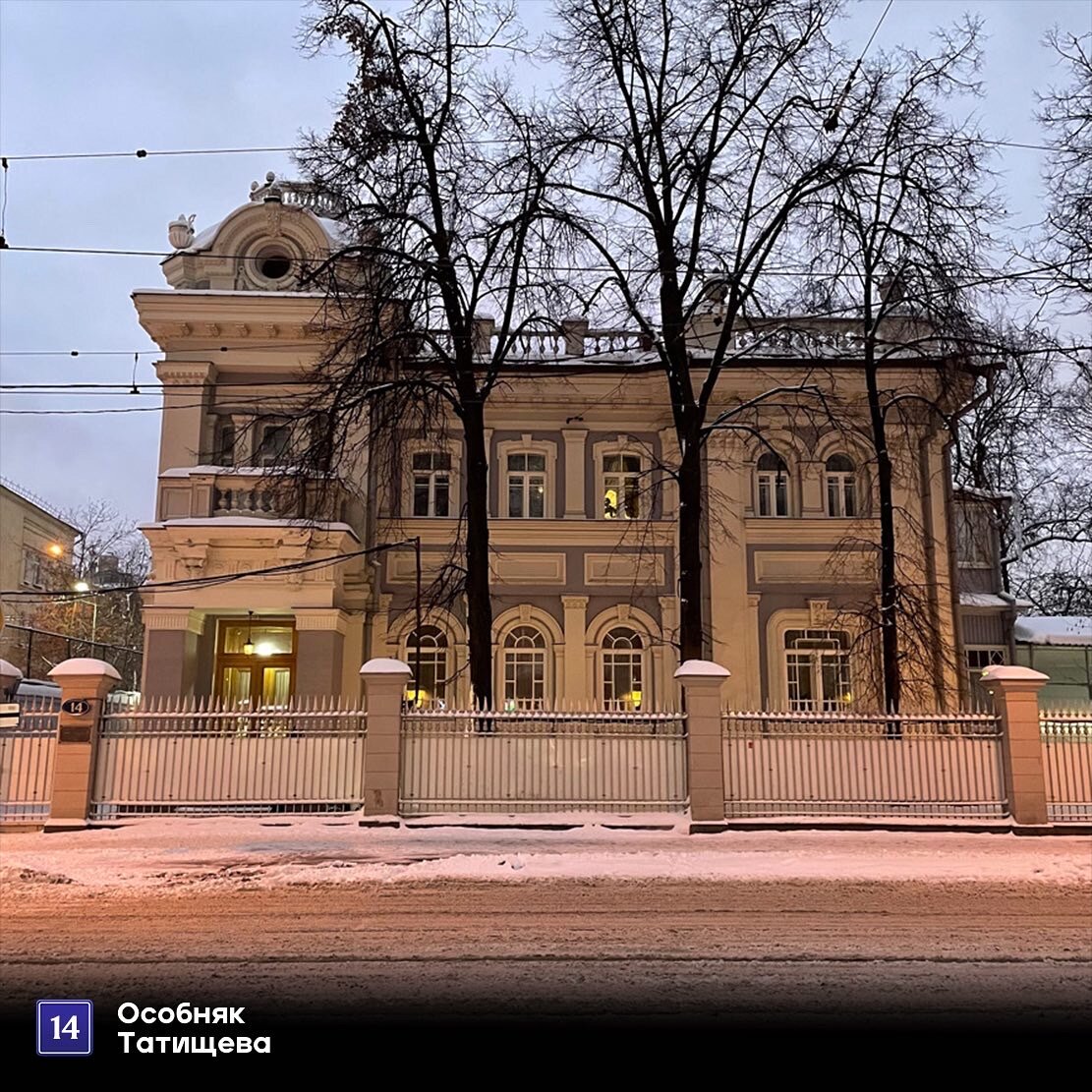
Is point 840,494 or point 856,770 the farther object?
point 840,494

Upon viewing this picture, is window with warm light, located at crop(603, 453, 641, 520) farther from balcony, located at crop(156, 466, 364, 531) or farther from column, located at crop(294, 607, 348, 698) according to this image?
column, located at crop(294, 607, 348, 698)

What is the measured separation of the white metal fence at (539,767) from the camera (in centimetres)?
1407

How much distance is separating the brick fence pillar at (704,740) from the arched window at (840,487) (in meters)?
10.1

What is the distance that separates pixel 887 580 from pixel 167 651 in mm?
14744

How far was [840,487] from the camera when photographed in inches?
908

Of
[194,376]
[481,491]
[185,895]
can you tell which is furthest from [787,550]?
[185,895]

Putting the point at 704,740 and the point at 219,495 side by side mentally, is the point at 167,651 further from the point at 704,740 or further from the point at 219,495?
the point at 704,740

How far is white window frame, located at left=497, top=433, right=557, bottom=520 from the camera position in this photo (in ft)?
74.9

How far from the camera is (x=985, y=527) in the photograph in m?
26.8

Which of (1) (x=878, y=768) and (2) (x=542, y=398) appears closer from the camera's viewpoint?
(1) (x=878, y=768)

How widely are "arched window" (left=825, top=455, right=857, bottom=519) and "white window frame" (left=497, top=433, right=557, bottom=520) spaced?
6.60 m

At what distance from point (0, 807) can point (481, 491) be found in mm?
9077

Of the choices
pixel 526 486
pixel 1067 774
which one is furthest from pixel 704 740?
pixel 526 486

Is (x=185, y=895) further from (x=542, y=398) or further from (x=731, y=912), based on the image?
(x=542, y=398)
